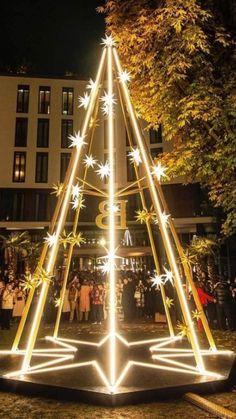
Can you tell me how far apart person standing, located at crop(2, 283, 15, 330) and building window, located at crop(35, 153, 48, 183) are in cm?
2157

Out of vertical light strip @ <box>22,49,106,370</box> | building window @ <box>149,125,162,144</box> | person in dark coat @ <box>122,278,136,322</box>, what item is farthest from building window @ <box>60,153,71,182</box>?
vertical light strip @ <box>22,49,106,370</box>

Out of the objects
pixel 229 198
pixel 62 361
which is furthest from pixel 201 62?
pixel 62 361

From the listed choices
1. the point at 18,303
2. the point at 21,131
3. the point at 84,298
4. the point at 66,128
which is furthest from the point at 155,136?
the point at 18,303

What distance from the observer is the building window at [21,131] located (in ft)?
113

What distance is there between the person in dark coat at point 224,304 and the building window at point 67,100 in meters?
27.4

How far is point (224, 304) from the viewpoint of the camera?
40.2 ft

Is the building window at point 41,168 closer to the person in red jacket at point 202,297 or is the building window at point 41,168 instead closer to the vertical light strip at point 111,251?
the person in red jacket at point 202,297

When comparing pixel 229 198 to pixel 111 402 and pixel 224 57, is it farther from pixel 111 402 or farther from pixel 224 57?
pixel 111 402

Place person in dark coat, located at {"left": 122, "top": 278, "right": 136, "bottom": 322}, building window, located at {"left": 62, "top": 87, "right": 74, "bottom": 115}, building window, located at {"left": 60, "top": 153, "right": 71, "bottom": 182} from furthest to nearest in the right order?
1. building window, located at {"left": 62, "top": 87, "right": 74, "bottom": 115}
2. building window, located at {"left": 60, "top": 153, "right": 71, "bottom": 182}
3. person in dark coat, located at {"left": 122, "top": 278, "right": 136, "bottom": 322}

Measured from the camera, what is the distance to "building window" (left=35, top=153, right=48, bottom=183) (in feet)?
111

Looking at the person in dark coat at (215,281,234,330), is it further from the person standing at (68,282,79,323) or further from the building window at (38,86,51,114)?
the building window at (38,86,51,114)

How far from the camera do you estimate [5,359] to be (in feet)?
22.4

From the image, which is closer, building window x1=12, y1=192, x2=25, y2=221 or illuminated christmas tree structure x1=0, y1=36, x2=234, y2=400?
illuminated christmas tree structure x1=0, y1=36, x2=234, y2=400

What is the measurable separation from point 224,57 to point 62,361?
882cm
